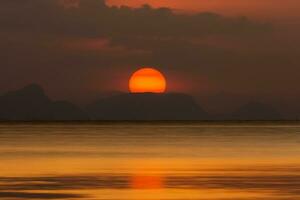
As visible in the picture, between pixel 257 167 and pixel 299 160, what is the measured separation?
5019mm

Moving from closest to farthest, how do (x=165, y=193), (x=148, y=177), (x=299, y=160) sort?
(x=165, y=193) → (x=148, y=177) → (x=299, y=160)

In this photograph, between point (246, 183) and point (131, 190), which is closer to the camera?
point (131, 190)

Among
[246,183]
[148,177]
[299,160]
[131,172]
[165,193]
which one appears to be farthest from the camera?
[299,160]

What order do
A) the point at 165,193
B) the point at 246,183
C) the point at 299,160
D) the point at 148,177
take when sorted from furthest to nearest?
the point at 299,160, the point at 148,177, the point at 246,183, the point at 165,193

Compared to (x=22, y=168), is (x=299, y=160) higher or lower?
higher

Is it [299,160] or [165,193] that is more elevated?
[299,160]

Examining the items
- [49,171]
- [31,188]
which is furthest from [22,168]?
[31,188]

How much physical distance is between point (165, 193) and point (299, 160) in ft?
52.4

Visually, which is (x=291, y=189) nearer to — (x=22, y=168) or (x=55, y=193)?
(x=55, y=193)

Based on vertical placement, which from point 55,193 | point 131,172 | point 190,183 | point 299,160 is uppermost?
point 299,160

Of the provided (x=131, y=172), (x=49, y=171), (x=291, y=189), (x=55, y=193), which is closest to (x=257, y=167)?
(x=131, y=172)

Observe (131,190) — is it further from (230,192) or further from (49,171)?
(49,171)

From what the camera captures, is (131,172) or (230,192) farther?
(131,172)

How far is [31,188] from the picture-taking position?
29.6 metres
